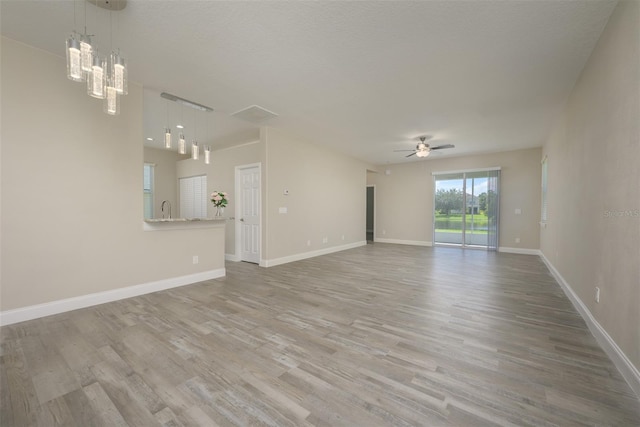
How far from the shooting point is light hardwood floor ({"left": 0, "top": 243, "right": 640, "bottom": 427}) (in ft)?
4.88

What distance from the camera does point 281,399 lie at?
1.60 meters

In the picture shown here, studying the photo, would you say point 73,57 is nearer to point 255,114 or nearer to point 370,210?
point 255,114

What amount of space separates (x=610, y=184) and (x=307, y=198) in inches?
198

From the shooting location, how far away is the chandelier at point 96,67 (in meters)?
1.80

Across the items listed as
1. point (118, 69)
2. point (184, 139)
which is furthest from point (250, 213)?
point (118, 69)

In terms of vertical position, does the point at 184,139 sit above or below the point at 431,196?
above

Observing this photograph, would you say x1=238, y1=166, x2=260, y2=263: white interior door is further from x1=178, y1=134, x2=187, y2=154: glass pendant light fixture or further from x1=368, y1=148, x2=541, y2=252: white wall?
x1=368, y1=148, x2=541, y2=252: white wall

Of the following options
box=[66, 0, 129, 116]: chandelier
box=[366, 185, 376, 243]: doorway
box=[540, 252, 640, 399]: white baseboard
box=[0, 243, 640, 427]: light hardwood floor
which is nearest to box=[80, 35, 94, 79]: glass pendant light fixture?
box=[66, 0, 129, 116]: chandelier

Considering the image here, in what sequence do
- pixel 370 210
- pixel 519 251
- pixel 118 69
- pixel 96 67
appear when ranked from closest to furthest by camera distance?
pixel 96 67
pixel 118 69
pixel 519 251
pixel 370 210

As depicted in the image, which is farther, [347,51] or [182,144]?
[182,144]


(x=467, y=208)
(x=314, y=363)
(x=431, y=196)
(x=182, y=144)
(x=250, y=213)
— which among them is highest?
(x=182, y=144)

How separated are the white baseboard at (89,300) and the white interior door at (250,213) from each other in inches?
60.7

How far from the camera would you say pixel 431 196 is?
8.48m

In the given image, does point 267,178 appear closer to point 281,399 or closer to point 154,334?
point 154,334
